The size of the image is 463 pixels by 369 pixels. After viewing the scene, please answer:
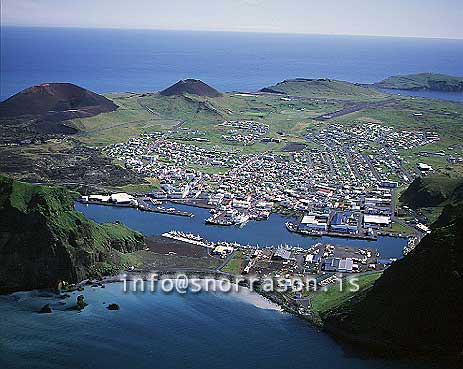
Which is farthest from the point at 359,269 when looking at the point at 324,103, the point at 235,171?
the point at 324,103

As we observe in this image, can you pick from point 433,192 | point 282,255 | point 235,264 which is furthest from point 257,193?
point 235,264

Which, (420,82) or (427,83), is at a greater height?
(420,82)

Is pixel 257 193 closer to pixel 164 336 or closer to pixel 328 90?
pixel 164 336

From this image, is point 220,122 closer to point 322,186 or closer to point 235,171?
point 235,171

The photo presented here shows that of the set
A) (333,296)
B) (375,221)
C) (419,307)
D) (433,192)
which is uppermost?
(433,192)

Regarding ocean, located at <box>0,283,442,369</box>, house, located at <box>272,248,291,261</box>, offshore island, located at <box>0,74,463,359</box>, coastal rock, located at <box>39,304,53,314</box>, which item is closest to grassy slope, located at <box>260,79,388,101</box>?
offshore island, located at <box>0,74,463,359</box>

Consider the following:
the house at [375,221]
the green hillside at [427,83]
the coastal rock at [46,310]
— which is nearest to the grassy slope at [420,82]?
the green hillside at [427,83]
